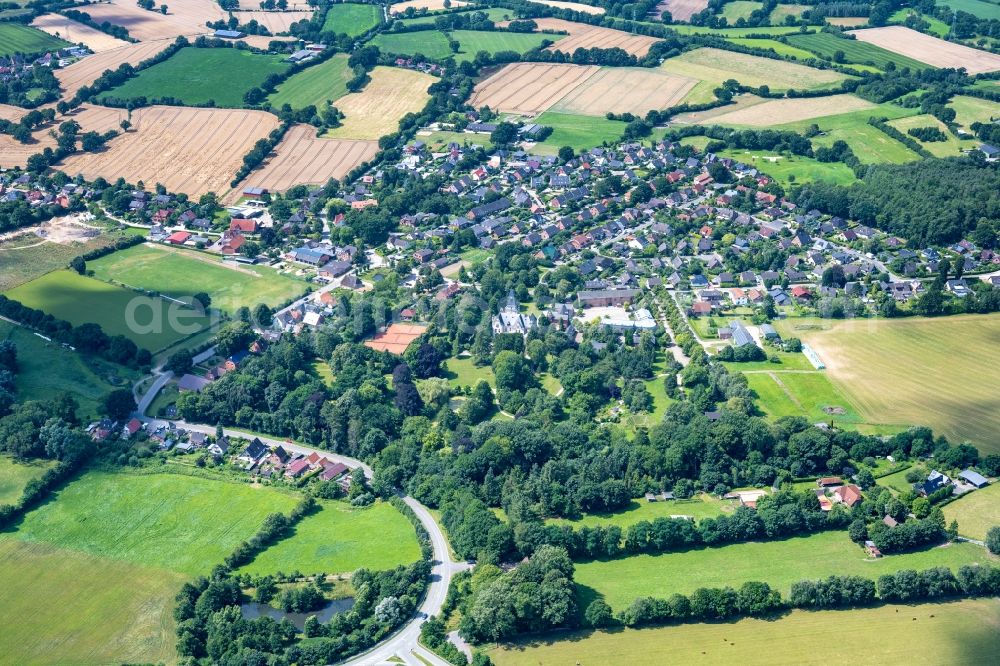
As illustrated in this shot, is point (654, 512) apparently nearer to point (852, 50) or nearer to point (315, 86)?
point (315, 86)

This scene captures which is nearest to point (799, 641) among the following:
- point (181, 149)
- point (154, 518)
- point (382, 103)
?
point (154, 518)

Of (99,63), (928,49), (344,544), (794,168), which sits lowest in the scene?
(344,544)

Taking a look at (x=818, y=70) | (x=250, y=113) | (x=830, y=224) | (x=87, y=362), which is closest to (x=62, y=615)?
(x=87, y=362)

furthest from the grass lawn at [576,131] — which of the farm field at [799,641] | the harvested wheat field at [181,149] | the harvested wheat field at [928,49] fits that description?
the farm field at [799,641]

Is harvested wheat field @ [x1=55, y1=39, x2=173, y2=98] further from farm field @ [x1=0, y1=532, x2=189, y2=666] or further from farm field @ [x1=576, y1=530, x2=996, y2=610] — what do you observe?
farm field @ [x1=576, y1=530, x2=996, y2=610]

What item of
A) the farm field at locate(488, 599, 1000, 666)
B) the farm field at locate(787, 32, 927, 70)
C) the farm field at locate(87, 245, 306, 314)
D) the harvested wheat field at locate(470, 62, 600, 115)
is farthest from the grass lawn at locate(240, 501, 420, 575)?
the farm field at locate(787, 32, 927, 70)

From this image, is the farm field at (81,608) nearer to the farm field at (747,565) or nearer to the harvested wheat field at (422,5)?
the farm field at (747,565)
